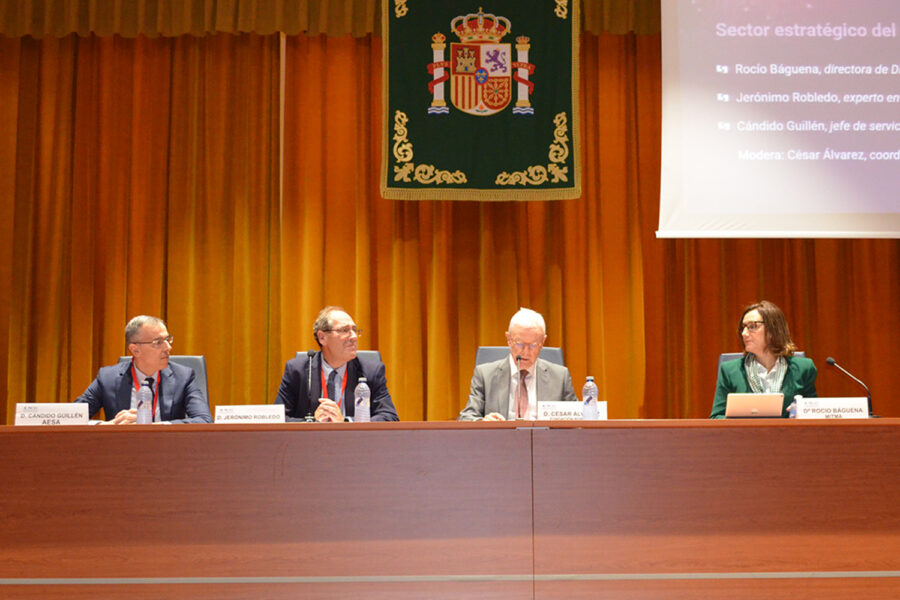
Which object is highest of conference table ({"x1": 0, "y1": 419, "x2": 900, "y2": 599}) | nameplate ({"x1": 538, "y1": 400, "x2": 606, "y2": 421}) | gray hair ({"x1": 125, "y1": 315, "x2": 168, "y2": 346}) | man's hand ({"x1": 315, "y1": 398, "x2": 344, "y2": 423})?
gray hair ({"x1": 125, "y1": 315, "x2": 168, "y2": 346})

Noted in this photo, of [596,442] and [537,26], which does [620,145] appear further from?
[596,442]

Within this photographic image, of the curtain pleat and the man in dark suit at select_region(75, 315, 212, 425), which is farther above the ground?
the curtain pleat

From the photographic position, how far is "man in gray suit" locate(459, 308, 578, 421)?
342 cm

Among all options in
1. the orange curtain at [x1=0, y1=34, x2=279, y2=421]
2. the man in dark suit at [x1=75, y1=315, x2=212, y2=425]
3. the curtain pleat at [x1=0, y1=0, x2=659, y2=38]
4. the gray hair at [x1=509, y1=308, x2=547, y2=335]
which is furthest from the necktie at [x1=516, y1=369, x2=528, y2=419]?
the curtain pleat at [x1=0, y1=0, x2=659, y2=38]

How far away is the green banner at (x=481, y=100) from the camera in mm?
4859

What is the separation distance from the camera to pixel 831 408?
2.67 m

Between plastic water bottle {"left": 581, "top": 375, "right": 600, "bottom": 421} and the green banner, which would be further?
the green banner

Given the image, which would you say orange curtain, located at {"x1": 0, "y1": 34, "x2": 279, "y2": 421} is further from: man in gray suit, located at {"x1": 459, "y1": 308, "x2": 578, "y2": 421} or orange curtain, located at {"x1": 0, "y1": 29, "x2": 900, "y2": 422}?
man in gray suit, located at {"x1": 459, "y1": 308, "x2": 578, "y2": 421}

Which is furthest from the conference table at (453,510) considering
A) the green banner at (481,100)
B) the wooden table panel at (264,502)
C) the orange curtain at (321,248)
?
the green banner at (481,100)

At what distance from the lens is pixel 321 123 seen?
5066mm

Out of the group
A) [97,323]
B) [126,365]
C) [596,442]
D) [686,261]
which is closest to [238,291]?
[97,323]

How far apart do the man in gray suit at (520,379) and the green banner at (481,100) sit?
151cm

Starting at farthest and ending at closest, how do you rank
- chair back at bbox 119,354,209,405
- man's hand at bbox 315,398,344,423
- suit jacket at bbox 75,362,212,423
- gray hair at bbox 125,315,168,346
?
1. chair back at bbox 119,354,209,405
2. suit jacket at bbox 75,362,212,423
3. gray hair at bbox 125,315,168,346
4. man's hand at bbox 315,398,344,423

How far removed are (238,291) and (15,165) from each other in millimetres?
1521
